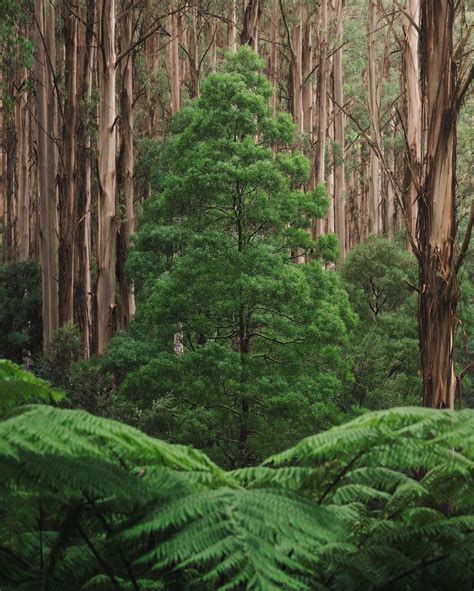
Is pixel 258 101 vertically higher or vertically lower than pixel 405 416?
higher

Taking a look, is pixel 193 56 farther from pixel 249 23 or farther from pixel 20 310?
pixel 20 310

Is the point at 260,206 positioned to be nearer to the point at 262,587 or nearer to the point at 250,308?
the point at 250,308

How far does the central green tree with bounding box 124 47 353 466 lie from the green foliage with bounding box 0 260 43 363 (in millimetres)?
10004

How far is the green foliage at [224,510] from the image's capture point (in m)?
2.12

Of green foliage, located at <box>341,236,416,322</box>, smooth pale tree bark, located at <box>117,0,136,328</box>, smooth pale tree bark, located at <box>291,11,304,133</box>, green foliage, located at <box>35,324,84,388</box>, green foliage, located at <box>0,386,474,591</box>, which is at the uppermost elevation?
smooth pale tree bark, located at <box>291,11,304,133</box>

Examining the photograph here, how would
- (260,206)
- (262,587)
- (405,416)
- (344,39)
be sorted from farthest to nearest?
(344,39), (260,206), (405,416), (262,587)

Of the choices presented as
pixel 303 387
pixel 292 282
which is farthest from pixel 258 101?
pixel 303 387

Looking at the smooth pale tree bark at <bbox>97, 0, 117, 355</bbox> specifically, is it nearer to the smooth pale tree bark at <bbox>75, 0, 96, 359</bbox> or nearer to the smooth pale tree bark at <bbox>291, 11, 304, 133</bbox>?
the smooth pale tree bark at <bbox>75, 0, 96, 359</bbox>

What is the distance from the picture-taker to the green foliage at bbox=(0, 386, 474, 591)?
2.12 m

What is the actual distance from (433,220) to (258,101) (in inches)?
365

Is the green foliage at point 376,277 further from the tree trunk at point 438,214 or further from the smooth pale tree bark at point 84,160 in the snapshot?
the tree trunk at point 438,214

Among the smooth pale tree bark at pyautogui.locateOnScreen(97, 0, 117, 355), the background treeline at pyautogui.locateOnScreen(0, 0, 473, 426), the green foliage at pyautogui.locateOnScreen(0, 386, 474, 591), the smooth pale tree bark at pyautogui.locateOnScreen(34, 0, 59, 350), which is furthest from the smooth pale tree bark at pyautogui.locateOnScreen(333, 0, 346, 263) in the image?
the green foliage at pyautogui.locateOnScreen(0, 386, 474, 591)

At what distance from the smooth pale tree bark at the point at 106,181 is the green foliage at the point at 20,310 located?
6.05 metres

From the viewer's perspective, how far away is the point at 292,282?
13.5 metres
